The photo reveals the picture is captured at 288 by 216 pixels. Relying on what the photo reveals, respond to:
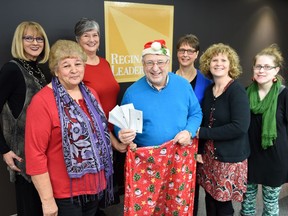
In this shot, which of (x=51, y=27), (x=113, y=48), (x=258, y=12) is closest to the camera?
(x=51, y=27)

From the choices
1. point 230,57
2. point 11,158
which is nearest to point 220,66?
point 230,57

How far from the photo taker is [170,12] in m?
3.50

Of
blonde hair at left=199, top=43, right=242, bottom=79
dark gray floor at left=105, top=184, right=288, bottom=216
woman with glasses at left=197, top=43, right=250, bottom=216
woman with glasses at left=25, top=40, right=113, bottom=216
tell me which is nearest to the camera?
woman with glasses at left=25, top=40, right=113, bottom=216

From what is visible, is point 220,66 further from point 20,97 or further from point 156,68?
point 20,97

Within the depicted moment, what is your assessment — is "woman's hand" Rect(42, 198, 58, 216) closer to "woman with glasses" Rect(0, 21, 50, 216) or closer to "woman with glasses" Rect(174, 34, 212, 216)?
"woman with glasses" Rect(0, 21, 50, 216)

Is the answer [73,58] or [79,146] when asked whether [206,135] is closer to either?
[79,146]

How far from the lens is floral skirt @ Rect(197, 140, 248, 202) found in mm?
1950

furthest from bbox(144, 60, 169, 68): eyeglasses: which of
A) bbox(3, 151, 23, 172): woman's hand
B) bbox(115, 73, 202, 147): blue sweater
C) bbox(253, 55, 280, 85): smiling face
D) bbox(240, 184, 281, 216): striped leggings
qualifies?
bbox(240, 184, 281, 216): striped leggings

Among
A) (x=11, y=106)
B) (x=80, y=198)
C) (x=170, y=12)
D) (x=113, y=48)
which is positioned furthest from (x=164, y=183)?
(x=170, y=12)

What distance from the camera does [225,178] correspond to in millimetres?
1956

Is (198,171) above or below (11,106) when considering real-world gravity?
below

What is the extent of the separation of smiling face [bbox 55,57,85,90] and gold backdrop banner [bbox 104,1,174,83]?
1.49 metres

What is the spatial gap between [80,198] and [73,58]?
83 centimetres

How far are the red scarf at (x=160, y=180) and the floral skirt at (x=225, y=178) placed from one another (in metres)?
0.18
